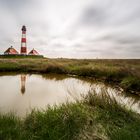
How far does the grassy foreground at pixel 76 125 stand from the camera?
105 inches

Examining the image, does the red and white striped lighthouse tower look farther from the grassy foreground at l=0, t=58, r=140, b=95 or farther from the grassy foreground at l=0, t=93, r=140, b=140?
the grassy foreground at l=0, t=93, r=140, b=140

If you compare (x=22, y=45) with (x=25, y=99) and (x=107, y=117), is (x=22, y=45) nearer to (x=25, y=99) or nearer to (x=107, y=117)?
(x=25, y=99)

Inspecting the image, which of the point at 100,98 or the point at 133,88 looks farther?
the point at 133,88

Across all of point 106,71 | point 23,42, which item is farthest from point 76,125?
point 23,42

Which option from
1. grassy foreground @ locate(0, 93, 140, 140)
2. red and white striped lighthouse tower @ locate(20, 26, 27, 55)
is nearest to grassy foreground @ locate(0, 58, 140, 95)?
grassy foreground @ locate(0, 93, 140, 140)

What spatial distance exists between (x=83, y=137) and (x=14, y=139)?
1.05 metres

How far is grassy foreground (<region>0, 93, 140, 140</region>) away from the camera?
8.78ft

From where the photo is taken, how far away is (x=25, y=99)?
5746 millimetres

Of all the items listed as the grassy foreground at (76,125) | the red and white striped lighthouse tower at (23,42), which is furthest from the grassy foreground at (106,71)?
the red and white striped lighthouse tower at (23,42)

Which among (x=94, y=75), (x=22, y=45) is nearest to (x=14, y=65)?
(x=94, y=75)

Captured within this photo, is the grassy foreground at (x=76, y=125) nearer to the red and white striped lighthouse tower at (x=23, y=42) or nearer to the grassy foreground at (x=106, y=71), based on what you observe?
the grassy foreground at (x=106, y=71)

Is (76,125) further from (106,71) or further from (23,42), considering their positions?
(23,42)

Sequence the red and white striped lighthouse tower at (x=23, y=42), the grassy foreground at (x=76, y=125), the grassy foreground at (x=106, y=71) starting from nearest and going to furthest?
the grassy foreground at (x=76, y=125) < the grassy foreground at (x=106, y=71) < the red and white striped lighthouse tower at (x=23, y=42)

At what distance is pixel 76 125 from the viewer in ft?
9.87
